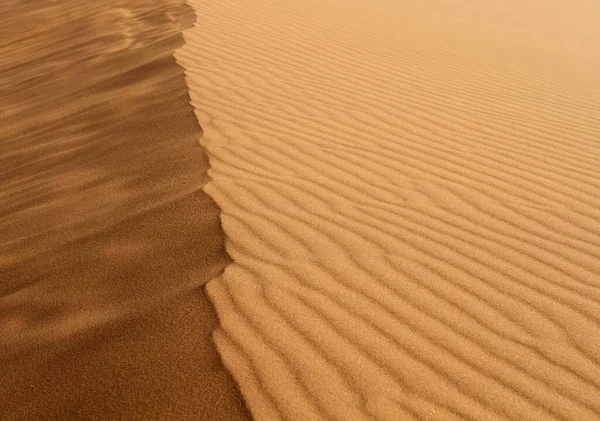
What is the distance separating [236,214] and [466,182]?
4.50 feet

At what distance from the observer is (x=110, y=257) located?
294cm

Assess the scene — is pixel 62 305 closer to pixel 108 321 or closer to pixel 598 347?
pixel 108 321

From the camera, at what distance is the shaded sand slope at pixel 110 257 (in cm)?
219

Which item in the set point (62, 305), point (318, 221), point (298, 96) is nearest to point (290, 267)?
point (318, 221)

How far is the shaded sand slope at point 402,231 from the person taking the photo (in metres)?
2.23

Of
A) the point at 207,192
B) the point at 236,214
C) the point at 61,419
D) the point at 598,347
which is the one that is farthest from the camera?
the point at 207,192

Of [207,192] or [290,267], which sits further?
[207,192]

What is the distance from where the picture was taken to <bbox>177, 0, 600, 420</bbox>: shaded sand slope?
7.32ft

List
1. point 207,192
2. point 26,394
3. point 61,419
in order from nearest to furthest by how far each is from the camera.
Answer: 1. point 61,419
2. point 26,394
3. point 207,192

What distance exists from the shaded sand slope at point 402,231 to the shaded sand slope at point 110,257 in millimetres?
140

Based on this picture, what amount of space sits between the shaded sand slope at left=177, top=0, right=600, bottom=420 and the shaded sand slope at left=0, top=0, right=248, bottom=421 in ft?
0.46

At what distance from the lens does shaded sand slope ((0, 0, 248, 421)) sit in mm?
2193

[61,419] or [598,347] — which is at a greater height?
[61,419]

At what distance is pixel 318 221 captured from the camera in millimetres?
3178
